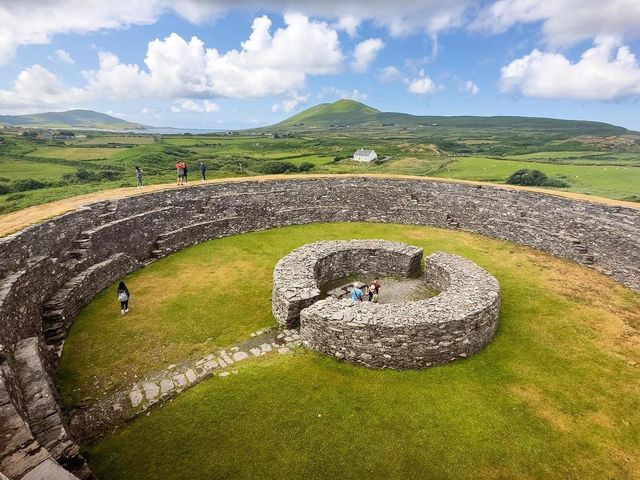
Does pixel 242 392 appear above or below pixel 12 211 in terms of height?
below

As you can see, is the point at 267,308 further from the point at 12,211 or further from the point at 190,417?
the point at 12,211

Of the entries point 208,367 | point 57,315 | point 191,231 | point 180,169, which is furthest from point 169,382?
point 180,169

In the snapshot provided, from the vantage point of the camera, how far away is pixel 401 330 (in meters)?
12.1

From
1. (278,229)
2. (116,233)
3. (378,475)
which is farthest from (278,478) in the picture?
(278,229)

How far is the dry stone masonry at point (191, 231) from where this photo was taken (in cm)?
898

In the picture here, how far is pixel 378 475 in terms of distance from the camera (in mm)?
8727

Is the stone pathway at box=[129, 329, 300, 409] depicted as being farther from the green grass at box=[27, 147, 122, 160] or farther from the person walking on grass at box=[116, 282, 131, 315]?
the green grass at box=[27, 147, 122, 160]

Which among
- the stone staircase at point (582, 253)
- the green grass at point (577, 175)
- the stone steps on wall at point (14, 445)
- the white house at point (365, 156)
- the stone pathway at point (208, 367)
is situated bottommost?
the stone pathway at point (208, 367)

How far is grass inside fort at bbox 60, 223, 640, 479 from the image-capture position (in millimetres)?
9039

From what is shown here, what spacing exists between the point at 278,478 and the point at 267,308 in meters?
8.38

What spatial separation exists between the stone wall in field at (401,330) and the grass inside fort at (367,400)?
469mm

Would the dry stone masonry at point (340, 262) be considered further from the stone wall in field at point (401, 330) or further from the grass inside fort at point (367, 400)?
the stone wall in field at point (401, 330)

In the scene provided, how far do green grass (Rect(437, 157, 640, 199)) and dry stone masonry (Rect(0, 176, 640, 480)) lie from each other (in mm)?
8530

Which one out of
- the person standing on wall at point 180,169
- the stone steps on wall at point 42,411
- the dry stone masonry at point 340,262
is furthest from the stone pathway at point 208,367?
the person standing on wall at point 180,169
